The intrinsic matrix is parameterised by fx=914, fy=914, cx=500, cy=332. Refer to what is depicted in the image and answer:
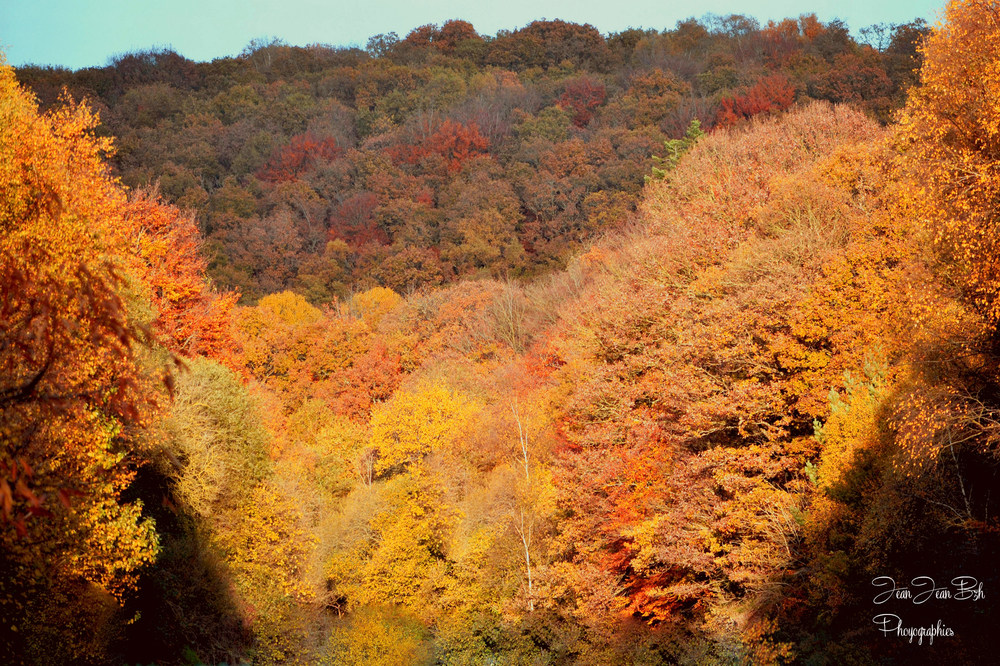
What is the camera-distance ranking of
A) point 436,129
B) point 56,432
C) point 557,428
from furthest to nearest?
1. point 436,129
2. point 557,428
3. point 56,432

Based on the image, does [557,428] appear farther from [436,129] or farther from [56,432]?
[436,129]

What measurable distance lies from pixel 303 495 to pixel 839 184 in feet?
77.5

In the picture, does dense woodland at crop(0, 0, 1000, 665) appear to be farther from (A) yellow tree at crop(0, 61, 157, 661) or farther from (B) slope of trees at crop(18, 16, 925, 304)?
(B) slope of trees at crop(18, 16, 925, 304)

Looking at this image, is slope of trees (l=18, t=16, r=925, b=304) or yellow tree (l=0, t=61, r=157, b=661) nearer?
yellow tree (l=0, t=61, r=157, b=661)

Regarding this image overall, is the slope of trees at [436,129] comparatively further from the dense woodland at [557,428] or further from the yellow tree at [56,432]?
the yellow tree at [56,432]

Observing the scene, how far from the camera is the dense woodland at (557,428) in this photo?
16.2 metres

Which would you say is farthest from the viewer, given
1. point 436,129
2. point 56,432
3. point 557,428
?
point 436,129

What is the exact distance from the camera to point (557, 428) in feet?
122

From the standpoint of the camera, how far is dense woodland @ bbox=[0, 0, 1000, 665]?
16156 millimetres

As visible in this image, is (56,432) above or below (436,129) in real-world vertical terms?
below

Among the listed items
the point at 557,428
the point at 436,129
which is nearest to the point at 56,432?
the point at 557,428

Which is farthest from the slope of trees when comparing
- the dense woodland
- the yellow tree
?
the yellow tree

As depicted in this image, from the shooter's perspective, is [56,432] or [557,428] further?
[557,428]

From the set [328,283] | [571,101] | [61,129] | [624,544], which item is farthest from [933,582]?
[571,101]
